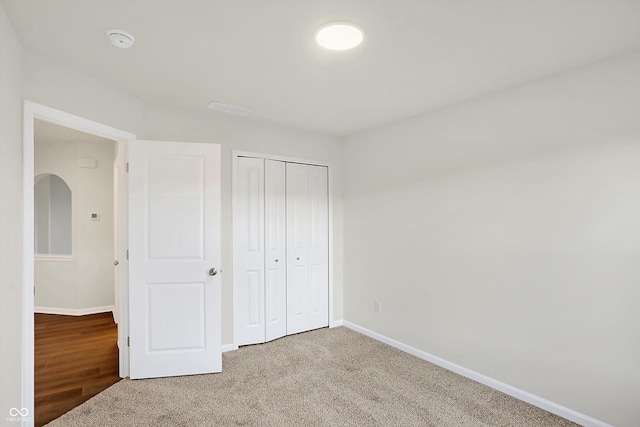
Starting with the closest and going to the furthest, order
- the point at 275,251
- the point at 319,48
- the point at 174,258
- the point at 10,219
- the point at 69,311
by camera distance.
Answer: the point at 10,219, the point at 319,48, the point at 174,258, the point at 275,251, the point at 69,311

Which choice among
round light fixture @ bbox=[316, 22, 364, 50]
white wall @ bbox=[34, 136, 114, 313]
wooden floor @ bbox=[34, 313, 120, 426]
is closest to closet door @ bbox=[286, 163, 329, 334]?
wooden floor @ bbox=[34, 313, 120, 426]

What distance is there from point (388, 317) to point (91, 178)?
4.60 m

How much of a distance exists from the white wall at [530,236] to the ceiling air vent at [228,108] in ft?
5.12

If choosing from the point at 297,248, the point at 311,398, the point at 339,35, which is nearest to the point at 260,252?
the point at 297,248

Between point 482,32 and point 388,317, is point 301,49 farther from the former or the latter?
point 388,317

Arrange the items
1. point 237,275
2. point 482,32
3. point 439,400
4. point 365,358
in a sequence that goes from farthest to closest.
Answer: point 237,275 < point 365,358 < point 439,400 < point 482,32

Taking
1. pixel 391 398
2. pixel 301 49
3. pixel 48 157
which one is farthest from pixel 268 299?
pixel 48 157

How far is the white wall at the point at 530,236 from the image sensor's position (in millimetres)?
2076

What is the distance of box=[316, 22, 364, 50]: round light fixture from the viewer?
1771 mm

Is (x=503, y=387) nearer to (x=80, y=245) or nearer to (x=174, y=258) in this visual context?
(x=174, y=258)

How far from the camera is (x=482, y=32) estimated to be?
71.8 inches

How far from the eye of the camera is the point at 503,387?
2.62 metres

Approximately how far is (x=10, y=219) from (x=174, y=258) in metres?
1.21

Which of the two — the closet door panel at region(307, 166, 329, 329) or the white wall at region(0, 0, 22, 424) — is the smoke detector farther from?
the closet door panel at region(307, 166, 329, 329)
